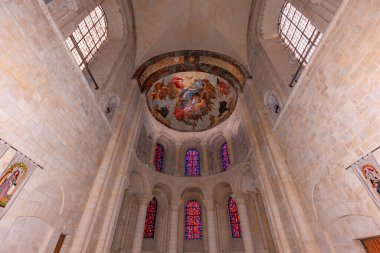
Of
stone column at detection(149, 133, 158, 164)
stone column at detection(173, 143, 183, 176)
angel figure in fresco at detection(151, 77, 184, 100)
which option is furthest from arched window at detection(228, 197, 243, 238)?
angel figure in fresco at detection(151, 77, 184, 100)

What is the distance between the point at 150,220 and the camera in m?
14.7

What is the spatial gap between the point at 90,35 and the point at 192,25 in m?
7.70

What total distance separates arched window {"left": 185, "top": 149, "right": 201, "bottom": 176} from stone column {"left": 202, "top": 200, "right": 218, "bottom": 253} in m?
2.84

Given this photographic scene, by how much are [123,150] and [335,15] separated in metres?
9.87

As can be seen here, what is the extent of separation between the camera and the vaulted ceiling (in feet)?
42.9

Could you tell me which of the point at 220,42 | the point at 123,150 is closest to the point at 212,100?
the point at 220,42

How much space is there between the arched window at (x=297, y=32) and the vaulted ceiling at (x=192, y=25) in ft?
11.2

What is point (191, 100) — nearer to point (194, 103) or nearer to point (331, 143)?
point (194, 103)

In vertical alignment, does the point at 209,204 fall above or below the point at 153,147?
below

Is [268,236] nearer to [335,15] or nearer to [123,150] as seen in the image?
[123,150]

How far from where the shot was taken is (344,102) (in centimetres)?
516

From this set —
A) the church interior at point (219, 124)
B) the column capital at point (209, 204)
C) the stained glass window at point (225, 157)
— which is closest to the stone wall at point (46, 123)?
the church interior at point (219, 124)

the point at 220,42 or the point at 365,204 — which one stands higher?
the point at 220,42

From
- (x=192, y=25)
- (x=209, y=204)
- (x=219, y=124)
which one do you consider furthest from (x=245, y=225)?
(x=192, y=25)
